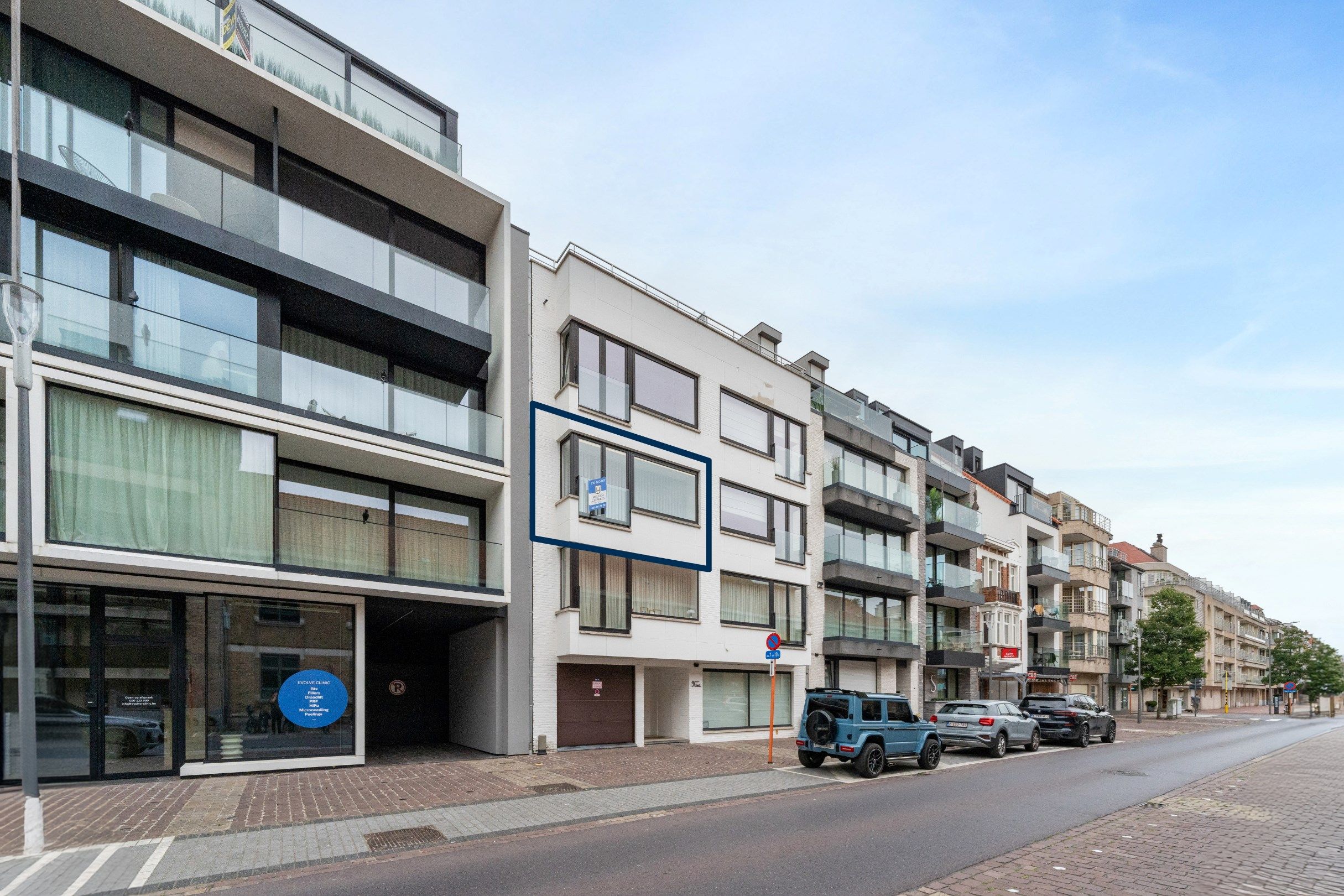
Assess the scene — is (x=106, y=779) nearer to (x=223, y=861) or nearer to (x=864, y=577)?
(x=223, y=861)

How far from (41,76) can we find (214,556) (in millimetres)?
8545

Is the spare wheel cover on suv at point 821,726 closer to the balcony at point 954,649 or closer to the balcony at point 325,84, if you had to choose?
the balcony at point 325,84

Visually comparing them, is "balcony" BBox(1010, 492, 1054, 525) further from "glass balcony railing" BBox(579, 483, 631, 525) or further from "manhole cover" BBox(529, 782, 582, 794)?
"manhole cover" BBox(529, 782, 582, 794)

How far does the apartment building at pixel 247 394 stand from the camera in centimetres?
1239

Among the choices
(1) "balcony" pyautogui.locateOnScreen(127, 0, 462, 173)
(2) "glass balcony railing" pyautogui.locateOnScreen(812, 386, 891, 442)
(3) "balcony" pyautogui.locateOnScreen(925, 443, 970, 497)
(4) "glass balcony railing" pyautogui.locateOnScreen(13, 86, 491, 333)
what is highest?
(1) "balcony" pyautogui.locateOnScreen(127, 0, 462, 173)

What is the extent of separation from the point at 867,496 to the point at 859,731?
13.8 meters

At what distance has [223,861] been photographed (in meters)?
8.59

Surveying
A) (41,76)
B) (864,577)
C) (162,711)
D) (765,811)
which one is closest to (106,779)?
(162,711)

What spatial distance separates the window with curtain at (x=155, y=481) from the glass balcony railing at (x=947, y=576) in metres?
26.6

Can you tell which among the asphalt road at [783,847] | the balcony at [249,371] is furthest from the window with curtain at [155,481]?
the asphalt road at [783,847]

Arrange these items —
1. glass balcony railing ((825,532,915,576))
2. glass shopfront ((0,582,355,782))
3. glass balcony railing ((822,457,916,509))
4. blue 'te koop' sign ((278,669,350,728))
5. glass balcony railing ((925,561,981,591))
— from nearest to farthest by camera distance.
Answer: glass shopfront ((0,582,355,782)) < blue 'te koop' sign ((278,669,350,728)) < glass balcony railing ((825,532,915,576)) < glass balcony railing ((822,457,916,509)) < glass balcony railing ((925,561,981,591))

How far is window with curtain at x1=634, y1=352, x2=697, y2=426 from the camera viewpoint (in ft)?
69.1

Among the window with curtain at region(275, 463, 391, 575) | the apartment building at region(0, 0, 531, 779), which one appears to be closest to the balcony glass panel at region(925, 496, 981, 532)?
the apartment building at region(0, 0, 531, 779)

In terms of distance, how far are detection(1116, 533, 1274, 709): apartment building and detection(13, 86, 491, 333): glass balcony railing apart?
191 feet
